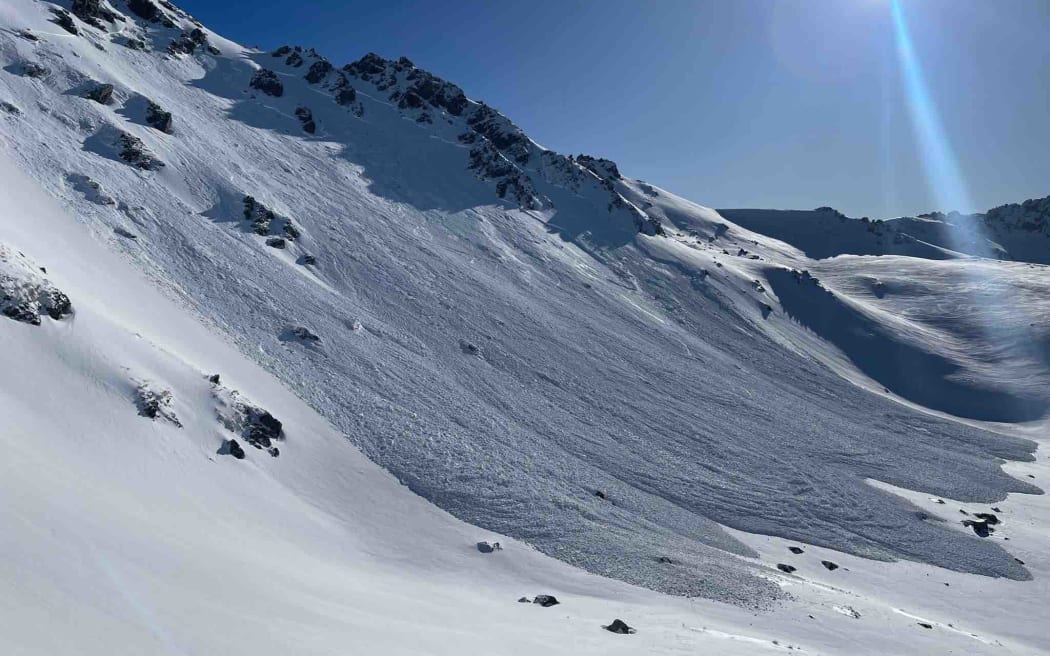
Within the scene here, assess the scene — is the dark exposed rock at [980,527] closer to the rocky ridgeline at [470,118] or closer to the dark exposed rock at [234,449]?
the dark exposed rock at [234,449]

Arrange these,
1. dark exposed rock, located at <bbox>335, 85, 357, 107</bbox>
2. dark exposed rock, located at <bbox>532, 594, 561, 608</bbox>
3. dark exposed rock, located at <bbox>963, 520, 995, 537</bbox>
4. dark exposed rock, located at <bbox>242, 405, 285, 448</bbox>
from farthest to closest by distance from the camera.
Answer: dark exposed rock, located at <bbox>335, 85, 357, 107</bbox> < dark exposed rock, located at <bbox>963, 520, 995, 537</bbox> < dark exposed rock, located at <bbox>242, 405, 285, 448</bbox> < dark exposed rock, located at <bbox>532, 594, 561, 608</bbox>

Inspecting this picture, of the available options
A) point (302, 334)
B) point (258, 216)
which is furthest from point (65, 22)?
point (302, 334)

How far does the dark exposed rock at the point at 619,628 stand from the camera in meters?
21.3

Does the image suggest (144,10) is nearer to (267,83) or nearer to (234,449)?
(267,83)

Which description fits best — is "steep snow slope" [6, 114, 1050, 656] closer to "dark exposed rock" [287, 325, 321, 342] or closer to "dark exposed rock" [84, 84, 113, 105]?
"dark exposed rock" [287, 325, 321, 342]

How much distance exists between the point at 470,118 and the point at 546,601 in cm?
11049

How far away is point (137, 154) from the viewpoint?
50531mm

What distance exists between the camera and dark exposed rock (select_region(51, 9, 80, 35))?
214ft

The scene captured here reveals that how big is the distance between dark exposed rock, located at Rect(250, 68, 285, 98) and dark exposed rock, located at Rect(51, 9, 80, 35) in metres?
23.8

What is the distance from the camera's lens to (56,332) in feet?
78.3

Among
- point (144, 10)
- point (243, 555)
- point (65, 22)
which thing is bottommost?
point (243, 555)

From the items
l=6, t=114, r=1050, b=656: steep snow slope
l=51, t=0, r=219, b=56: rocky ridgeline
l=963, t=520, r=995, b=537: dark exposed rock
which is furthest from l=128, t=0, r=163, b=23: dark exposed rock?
l=963, t=520, r=995, b=537: dark exposed rock

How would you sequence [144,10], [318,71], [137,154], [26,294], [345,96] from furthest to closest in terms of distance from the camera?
1. [318,71]
2. [345,96]
3. [144,10]
4. [137,154]
5. [26,294]

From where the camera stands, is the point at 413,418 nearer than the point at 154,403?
No
